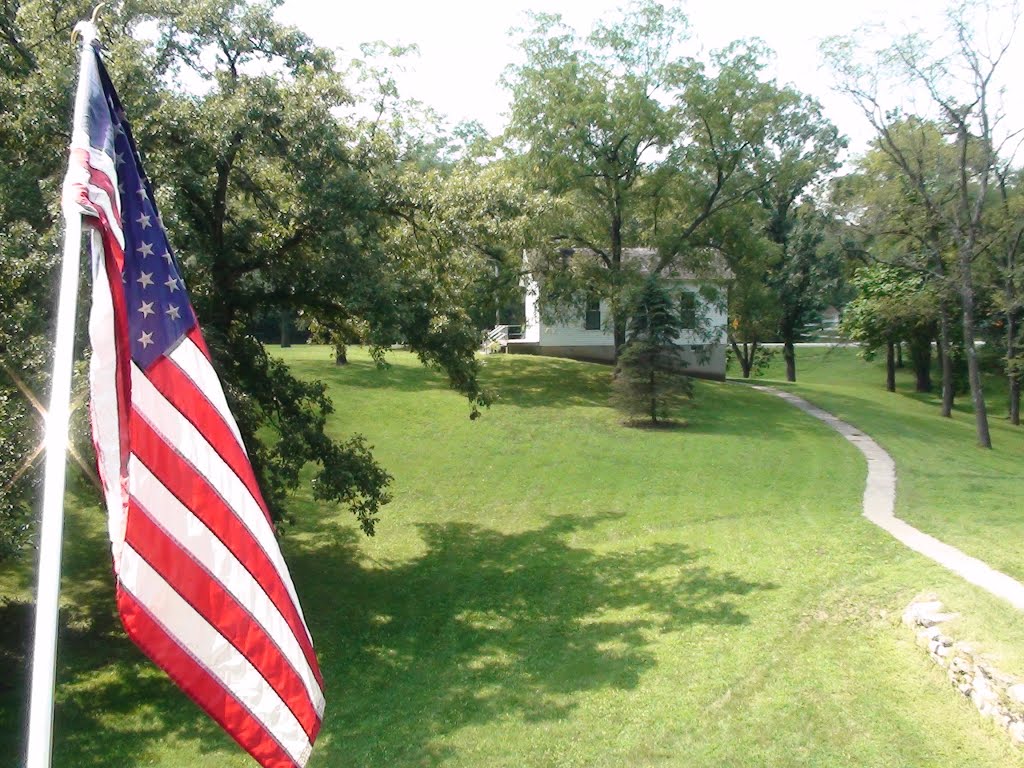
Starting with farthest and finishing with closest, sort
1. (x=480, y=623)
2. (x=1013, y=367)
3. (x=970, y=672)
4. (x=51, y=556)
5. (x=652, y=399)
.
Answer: (x=1013, y=367), (x=652, y=399), (x=480, y=623), (x=970, y=672), (x=51, y=556)

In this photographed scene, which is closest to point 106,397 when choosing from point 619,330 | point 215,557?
point 215,557

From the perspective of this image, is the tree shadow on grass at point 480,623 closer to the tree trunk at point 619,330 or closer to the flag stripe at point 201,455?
the flag stripe at point 201,455

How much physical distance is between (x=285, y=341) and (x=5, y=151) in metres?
38.5

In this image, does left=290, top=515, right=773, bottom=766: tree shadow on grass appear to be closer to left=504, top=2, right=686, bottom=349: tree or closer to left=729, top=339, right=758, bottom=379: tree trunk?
left=504, top=2, right=686, bottom=349: tree

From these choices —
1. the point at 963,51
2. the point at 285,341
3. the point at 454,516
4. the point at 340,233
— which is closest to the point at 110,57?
the point at 340,233

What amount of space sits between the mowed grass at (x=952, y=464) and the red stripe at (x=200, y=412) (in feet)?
40.2

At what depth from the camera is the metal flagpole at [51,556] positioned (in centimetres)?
335

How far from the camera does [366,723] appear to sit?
35.9 feet

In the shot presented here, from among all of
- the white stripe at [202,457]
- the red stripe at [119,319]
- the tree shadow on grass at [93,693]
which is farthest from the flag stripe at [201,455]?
the tree shadow on grass at [93,693]

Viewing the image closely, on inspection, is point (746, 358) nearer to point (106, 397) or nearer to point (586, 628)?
point (586, 628)

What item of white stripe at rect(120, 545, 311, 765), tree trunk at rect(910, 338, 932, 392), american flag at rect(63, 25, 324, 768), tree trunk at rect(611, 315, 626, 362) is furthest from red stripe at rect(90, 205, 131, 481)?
tree trunk at rect(910, 338, 932, 392)

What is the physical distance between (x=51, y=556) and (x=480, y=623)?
37.3 ft

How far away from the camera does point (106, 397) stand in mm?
4469

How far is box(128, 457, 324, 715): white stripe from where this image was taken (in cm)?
447
